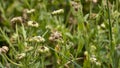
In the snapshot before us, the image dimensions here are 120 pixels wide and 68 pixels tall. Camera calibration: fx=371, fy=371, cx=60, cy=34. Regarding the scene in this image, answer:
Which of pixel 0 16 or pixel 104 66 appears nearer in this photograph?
pixel 104 66

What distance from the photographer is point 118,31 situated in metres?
1.42

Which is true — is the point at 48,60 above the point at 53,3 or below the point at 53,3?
below

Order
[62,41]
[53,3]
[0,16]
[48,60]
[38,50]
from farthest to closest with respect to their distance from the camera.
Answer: [0,16], [53,3], [48,60], [62,41], [38,50]

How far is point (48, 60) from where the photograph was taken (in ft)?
5.52

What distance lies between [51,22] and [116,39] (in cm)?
39

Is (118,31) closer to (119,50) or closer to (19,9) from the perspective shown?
(119,50)

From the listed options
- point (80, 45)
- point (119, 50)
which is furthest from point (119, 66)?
point (80, 45)

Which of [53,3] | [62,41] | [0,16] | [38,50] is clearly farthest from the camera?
[0,16]

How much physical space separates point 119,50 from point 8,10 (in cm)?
103

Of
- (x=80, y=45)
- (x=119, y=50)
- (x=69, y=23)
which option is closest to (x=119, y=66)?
(x=119, y=50)

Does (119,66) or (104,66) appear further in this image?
(104,66)

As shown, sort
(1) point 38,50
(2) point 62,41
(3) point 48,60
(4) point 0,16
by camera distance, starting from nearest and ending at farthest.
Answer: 1. (1) point 38,50
2. (2) point 62,41
3. (3) point 48,60
4. (4) point 0,16

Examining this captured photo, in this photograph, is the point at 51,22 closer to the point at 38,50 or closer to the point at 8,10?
the point at 38,50

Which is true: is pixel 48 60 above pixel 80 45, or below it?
below
